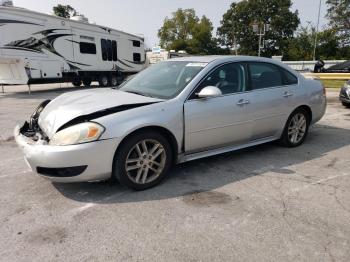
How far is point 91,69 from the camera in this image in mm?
18422

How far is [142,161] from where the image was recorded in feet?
12.9

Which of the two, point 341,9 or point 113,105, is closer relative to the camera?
point 113,105

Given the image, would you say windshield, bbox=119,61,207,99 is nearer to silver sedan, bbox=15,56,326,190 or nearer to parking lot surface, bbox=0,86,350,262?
silver sedan, bbox=15,56,326,190

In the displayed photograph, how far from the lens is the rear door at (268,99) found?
4.95 meters

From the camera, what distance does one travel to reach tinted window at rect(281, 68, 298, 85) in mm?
5527

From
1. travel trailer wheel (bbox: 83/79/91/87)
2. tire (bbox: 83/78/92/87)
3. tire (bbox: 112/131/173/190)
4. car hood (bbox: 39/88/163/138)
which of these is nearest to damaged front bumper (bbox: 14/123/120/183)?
tire (bbox: 112/131/173/190)

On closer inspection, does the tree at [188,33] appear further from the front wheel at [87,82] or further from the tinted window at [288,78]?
the tinted window at [288,78]

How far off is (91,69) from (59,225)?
16.1 m

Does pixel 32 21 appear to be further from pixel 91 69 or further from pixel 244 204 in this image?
pixel 244 204

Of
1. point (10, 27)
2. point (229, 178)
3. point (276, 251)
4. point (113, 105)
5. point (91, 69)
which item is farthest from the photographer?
point (91, 69)

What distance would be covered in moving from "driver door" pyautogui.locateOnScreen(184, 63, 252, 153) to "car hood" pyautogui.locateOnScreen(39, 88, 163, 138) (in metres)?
0.53

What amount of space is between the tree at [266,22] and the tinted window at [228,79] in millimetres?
65716

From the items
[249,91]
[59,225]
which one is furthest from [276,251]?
[249,91]

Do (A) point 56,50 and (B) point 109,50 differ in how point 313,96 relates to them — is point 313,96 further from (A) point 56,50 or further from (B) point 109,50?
(B) point 109,50
